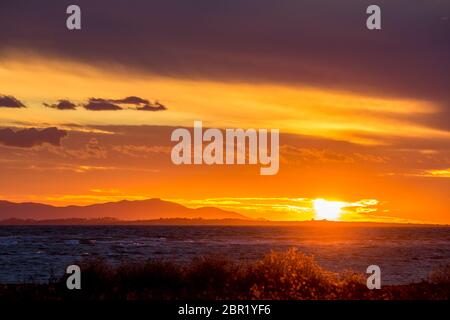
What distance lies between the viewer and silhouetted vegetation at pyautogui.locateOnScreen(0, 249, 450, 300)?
19.8 meters

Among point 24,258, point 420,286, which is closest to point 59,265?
point 24,258

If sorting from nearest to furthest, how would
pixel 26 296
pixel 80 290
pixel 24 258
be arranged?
1. pixel 26 296
2. pixel 80 290
3. pixel 24 258

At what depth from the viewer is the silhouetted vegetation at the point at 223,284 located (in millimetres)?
19812

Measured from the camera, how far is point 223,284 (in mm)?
22094

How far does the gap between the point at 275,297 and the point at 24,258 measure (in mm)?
43110

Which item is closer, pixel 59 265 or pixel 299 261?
pixel 299 261
